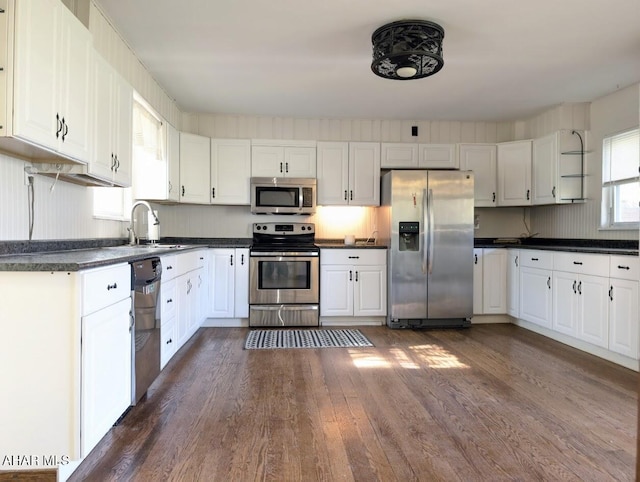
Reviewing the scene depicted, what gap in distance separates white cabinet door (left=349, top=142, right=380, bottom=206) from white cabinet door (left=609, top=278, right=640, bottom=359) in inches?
96.6

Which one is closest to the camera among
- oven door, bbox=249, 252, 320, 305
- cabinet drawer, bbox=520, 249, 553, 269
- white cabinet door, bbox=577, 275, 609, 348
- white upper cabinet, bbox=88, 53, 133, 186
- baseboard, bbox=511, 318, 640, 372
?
white upper cabinet, bbox=88, 53, 133, 186

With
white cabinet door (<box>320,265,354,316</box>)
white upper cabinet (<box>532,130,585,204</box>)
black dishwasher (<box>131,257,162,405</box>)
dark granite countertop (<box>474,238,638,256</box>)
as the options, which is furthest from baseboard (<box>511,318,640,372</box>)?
black dishwasher (<box>131,257,162,405</box>)

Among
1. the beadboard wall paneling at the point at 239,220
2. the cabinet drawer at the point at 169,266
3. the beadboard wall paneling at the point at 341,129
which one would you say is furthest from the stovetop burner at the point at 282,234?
the cabinet drawer at the point at 169,266

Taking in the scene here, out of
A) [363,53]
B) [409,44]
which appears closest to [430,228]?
[363,53]

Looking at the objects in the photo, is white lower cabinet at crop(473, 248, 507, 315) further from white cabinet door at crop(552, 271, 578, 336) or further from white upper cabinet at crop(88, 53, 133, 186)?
white upper cabinet at crop(88, 53, 133, 186)

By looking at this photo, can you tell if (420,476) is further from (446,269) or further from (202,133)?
(202,133)

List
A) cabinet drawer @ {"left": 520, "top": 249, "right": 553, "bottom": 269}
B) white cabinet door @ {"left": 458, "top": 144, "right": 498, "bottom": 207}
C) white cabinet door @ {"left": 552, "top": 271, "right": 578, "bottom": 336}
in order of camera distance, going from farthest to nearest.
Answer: white cabinet door @ {"left": 458, "top": 144, "right": 498, "bottom": 207} → cabinet drawer @ {"left": 520, "top": 249, "right": 553, "bottom": 269} → white cabinet door @ {"left": 552, "top": 271, "right": 578, "bottom": 336}

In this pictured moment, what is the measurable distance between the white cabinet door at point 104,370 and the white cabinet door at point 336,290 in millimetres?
2529

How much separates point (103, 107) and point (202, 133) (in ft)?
7.85

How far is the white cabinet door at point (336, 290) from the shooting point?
14.3 feet

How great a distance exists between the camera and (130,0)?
2.42m

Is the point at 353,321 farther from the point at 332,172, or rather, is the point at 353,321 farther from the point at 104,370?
the point at 104,370

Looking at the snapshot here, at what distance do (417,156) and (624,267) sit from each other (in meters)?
2.40

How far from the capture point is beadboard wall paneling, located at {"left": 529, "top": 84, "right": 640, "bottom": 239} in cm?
370
